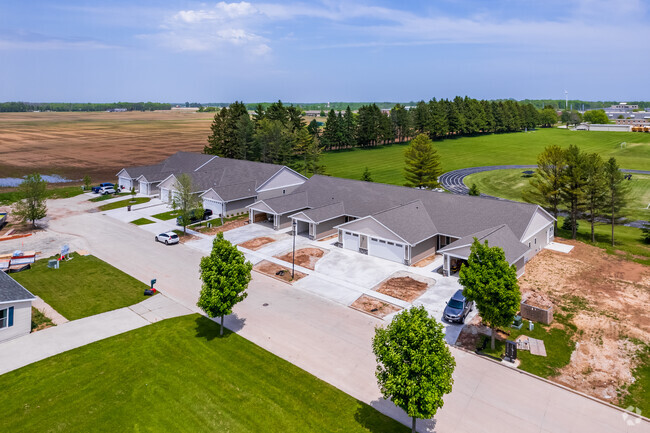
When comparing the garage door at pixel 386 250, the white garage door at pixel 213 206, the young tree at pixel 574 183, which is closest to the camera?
the garage door at pixel 386 250

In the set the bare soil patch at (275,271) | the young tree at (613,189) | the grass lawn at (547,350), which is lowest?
the grass lawn at (547,350)

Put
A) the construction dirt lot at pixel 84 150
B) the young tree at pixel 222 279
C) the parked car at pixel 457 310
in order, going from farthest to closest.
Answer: the construction dirt lot at pixel 84 150 → the parked car at pixel 457 310 → the young tree at pixel 222 279

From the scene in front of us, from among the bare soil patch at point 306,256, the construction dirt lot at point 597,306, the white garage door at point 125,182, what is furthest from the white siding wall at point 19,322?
the white garage door at point 125,182

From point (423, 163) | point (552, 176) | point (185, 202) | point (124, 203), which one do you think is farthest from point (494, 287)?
point (124, 203)

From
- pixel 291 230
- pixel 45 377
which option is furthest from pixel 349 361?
pixel 291 230

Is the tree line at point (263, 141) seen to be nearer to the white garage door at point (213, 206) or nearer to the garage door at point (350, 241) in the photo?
the white garage door at point (213, 206)

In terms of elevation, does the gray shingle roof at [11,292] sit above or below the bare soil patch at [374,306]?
above

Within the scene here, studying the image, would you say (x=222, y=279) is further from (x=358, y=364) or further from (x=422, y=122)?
(x=422, y=122)
